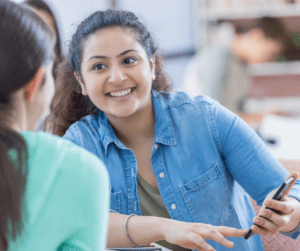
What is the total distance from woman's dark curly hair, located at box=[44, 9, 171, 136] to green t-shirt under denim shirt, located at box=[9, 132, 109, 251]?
0.68 m

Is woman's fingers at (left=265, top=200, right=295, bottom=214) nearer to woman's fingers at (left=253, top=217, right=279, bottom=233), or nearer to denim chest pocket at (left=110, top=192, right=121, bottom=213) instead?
woman's fingers at (left=253, top=217, right=279, bottom=233)

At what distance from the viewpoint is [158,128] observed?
123 centimetres

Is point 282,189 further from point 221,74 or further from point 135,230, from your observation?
point 221,74

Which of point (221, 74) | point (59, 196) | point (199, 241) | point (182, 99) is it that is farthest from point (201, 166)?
point (221, 74)

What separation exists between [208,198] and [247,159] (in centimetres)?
17

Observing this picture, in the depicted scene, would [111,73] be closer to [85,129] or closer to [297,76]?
[85,129]

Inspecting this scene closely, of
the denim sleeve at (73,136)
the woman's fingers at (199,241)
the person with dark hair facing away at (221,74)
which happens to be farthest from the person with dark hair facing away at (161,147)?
the person with dark hair facing away at (221,74)

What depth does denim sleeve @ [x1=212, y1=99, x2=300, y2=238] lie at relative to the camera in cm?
111

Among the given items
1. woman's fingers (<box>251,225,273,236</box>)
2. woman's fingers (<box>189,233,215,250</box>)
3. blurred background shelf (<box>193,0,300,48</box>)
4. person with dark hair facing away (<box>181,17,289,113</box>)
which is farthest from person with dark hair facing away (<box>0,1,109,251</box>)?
blurred background shelf (<box>193,0,300,48</box>)

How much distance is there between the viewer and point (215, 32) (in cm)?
384

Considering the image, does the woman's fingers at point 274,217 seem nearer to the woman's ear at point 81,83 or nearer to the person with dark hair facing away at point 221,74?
the woman's ear at point 81,83

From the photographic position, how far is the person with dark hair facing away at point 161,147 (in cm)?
115

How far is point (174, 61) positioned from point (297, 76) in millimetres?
1416

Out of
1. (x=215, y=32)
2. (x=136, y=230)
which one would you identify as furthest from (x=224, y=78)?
(x=136, y=230)
